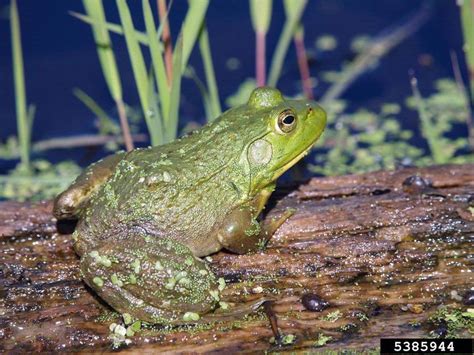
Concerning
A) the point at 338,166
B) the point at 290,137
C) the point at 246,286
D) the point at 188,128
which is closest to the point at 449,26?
the point at 338,166

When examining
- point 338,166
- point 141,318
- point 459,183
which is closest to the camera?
point 141,318

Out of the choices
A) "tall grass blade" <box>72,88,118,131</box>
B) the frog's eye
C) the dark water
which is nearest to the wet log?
the frog's eye

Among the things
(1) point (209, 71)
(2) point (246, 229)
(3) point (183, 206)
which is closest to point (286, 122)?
(2) point (246, 229)

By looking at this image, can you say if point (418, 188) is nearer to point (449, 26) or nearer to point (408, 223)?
point (408, 223)

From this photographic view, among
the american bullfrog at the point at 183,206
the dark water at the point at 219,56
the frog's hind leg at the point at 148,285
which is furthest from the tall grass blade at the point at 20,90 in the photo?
the frog's hind leg at the point at 148,285

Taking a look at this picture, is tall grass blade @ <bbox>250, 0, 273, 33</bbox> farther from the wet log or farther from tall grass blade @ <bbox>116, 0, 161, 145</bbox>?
the wet log

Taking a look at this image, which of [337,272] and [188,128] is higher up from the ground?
[188,128]

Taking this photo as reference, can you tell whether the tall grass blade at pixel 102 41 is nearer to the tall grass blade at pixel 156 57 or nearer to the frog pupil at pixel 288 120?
the tall grass blade at pixel 156 57
